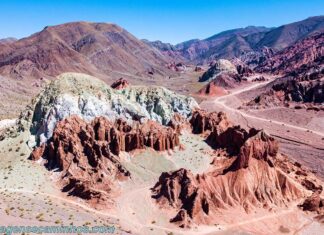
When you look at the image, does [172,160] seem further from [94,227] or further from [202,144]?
[94,227]

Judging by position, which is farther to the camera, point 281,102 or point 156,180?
point 281,102

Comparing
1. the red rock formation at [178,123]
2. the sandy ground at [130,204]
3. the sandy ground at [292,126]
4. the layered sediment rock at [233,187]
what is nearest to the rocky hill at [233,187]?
the layered sediment rock at [233,187]

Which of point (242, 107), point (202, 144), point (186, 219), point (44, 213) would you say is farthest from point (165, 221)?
point (242, 107)

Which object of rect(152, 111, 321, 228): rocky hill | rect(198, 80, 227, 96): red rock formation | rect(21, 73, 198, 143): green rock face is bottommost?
rect(152, 111, 321, 228): rocky hill

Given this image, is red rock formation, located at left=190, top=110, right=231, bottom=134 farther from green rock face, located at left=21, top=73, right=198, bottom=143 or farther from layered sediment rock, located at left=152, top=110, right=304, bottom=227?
layered sediment rock, located at left=152, top=110, right=304, bottom=227

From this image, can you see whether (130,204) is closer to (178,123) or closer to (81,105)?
(81,105)

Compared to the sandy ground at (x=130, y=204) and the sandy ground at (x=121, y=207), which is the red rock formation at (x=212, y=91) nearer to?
the sandy ground at (x=130, y=204)

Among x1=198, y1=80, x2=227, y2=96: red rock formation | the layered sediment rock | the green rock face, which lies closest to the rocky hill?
the layered sediment rock

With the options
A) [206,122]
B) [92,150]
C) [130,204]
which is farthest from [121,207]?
[206,122]
